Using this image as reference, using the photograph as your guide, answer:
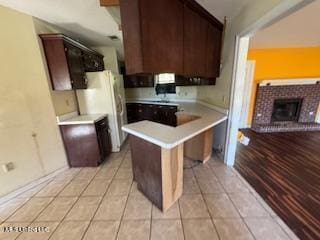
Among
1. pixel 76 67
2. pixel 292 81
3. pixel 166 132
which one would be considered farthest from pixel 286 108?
pixel 76 67

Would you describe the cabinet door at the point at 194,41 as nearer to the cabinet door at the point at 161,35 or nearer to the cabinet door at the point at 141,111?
the cabinet door at the point at 161,35

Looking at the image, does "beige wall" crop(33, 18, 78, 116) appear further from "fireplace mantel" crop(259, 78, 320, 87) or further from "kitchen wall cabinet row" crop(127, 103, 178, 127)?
"fireplace mantel" crop(259, 78, 320, 87)

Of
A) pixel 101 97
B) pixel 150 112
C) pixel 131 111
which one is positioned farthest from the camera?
pixel 131 111

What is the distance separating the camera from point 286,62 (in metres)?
4.16

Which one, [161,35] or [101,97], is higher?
[161,35]

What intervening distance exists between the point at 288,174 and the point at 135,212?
97.9 inches

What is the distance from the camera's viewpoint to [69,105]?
2793mm

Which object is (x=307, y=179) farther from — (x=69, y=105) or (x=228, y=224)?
(x=69, y=105)

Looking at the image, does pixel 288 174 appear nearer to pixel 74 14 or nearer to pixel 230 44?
pixel 230 44

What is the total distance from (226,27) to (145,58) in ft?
6.62

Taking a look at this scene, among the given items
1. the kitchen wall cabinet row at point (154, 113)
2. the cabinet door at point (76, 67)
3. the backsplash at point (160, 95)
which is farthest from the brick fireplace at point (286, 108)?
the cabinet door at point (76, 67)

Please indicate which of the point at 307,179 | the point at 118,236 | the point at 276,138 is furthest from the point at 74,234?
the point at 276,138

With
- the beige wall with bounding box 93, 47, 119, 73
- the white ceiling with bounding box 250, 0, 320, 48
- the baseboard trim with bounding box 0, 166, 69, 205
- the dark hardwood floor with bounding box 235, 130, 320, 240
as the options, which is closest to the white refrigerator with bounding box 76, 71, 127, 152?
the beige wall with bounding box 93, 47, 119, 73

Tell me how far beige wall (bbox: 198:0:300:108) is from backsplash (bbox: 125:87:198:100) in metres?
0.75
